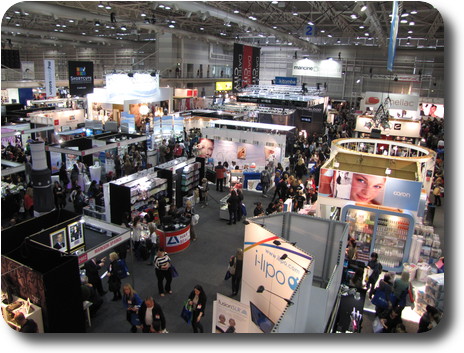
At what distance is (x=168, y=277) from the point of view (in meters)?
6.59

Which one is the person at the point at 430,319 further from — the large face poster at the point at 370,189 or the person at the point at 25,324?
the person at the point at 25,324

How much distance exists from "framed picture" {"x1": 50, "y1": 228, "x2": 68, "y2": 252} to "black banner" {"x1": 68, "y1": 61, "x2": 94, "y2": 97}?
1110 cm

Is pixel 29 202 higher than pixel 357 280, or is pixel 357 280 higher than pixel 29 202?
pixel 29 202

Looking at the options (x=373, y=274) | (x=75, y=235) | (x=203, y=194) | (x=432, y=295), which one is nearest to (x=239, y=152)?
(x=203, y=194)

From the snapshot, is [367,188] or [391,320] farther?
[367,188]

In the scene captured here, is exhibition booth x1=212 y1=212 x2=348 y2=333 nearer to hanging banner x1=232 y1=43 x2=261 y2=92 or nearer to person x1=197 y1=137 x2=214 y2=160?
person x1=197 y1=137 x2=214 y2=160

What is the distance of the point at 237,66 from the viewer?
58.0 feet

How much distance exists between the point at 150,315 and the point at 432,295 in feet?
15.2

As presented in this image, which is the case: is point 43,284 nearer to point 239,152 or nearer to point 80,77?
point 239,152

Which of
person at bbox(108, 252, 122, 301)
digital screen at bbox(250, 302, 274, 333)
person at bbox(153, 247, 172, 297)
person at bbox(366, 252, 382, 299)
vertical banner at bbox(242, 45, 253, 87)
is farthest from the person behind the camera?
vertical banner at bbox(242, 45, 253, 87)

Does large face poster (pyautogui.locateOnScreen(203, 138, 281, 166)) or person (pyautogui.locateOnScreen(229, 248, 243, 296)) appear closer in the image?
person (pyautogui.locateOnScreen(229, 248, 243, 296))

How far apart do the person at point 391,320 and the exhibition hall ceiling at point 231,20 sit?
10708 mm

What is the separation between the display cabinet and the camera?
818cm

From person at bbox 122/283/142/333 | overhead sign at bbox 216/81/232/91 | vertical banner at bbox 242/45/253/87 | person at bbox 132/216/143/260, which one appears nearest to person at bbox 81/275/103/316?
person at bbox 122/283/142/333
